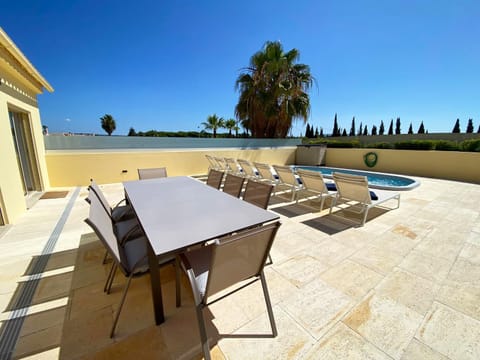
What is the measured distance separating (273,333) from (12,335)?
6.04ft

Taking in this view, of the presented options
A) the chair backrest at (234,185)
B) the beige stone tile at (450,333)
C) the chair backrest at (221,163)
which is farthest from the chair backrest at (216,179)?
the chair backrest at (221,163)

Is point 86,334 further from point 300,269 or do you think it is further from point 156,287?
point 300,269

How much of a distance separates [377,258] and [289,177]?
8.15ft

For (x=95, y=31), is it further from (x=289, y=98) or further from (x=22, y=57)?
(x=289, y=98)

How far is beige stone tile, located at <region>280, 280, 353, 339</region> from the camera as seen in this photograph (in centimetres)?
138

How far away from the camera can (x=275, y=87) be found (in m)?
9.82

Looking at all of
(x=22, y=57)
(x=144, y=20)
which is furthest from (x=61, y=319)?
(x=144, y=20)

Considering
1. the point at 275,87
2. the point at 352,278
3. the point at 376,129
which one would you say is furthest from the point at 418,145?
the point at 376,129

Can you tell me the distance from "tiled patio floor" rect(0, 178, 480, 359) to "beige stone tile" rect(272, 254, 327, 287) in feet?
0.04

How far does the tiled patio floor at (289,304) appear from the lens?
3.99 ft

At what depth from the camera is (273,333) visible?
4.23ft

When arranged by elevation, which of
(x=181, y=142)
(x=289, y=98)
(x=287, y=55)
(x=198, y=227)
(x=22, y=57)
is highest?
(x=287, y=55)

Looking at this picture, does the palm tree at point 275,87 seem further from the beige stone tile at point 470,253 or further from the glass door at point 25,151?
the beige stone tile at point 470,253

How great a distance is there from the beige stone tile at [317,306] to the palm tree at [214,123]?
20.6 m
